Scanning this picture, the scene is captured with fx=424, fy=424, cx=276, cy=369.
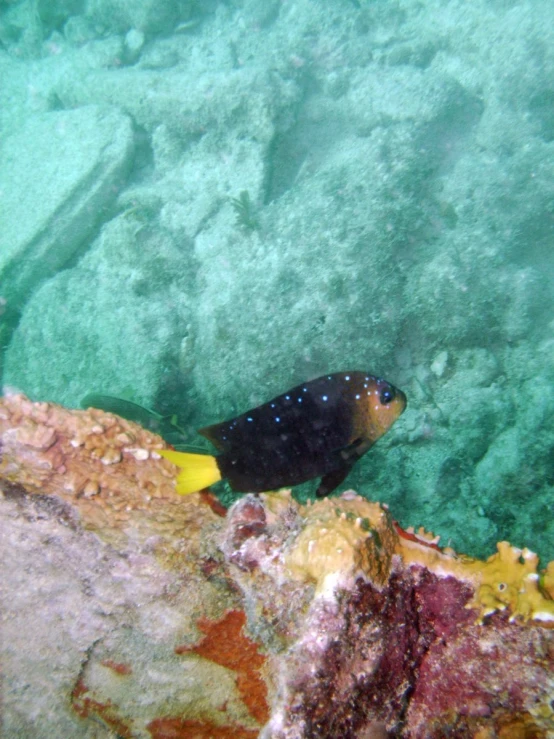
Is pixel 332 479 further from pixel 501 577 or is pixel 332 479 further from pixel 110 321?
pixel 110 321

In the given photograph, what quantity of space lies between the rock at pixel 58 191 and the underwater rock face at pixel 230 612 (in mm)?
6842

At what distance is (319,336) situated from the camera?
5438mm

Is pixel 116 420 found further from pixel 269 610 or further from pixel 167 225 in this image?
pixel 167 225

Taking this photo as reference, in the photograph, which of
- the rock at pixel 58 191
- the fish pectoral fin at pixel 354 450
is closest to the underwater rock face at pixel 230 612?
the fish pectoral fin at pixel 354 450

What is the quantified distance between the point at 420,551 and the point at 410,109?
366 inches

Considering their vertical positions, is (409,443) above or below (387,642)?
below

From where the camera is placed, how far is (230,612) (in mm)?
1979

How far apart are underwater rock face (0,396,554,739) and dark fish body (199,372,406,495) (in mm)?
159

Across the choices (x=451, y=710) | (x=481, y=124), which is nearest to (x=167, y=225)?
(x=481, y=124)

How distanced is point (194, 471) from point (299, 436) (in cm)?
56

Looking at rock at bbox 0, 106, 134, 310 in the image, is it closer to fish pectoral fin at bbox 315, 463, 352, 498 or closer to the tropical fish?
the tropical fish

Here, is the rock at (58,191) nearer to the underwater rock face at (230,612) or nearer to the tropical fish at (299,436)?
the underwater rock face at (230,612)

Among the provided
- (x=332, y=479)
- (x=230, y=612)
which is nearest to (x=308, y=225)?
(x=332, y=479)

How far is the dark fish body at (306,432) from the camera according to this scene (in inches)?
83.0
